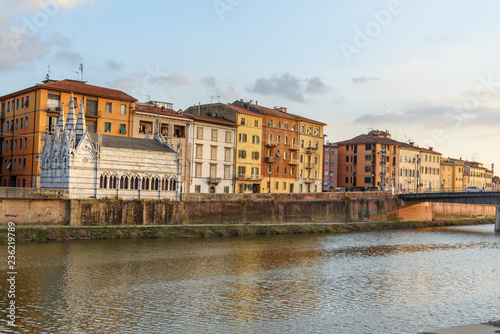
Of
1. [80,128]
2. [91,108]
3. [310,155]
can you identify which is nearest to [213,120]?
[91,108]

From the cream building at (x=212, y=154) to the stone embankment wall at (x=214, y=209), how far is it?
12.6 m

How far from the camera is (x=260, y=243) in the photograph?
57781mm

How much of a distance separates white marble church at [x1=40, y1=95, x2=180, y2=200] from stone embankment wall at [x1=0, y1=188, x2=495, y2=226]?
1521 millimetres

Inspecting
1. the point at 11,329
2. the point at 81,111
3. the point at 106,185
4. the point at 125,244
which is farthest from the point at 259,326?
the point at 81,111

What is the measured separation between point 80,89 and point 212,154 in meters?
22.9

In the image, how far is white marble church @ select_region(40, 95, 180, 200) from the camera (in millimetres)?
58969

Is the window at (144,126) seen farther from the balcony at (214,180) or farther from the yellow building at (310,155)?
the yellow building at (310,155)

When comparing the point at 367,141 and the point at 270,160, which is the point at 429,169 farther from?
the point at 270,160

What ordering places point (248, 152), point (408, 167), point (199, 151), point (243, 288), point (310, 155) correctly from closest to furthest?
point (243, 288) → point (199, 151) → point (248, 152) → point (310, 155) → point (408, 167)

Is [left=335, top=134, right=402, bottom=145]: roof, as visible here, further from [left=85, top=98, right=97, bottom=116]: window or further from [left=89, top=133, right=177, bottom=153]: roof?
[left=85, top=98, right=97, bottom=116]: window

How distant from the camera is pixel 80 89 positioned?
7344cm

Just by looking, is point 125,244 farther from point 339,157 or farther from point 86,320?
point 339,157

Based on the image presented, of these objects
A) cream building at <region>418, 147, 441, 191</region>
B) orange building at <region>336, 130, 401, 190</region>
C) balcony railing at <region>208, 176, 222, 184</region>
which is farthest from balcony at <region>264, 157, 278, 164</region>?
cream building at <region>418, 147, 441, 191</region>

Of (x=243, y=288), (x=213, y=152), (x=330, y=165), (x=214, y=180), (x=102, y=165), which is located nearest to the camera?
(x=243, y=288)
